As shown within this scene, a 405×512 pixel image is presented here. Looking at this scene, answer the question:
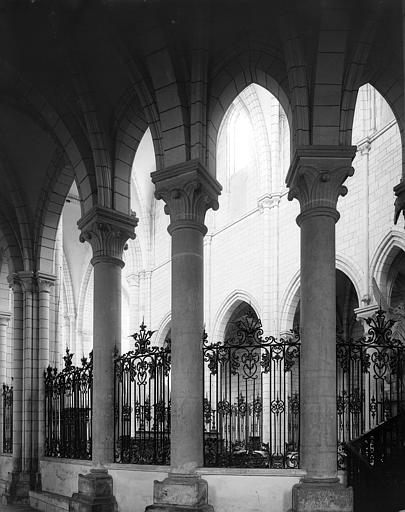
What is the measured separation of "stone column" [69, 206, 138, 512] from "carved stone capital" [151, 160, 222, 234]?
169 cm

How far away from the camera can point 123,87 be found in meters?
10.9

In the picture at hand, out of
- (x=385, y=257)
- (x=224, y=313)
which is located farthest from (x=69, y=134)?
(x=224, y=313)

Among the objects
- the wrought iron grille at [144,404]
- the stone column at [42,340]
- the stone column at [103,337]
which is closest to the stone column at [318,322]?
the wrought iron grille at [144,404]

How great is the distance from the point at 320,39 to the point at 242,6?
121 cm

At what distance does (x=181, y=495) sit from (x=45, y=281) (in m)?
6.80

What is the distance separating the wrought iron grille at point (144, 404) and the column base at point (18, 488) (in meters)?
3.57

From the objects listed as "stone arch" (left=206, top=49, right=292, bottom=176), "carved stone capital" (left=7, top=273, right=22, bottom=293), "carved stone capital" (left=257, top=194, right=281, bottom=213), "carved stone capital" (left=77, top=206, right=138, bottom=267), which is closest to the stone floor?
"carved stone capital" (left=7, top=273, right=22, bottom=293)

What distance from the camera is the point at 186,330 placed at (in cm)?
896

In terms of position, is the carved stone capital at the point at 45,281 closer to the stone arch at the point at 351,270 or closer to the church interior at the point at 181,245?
the church interior at the point at 181,245

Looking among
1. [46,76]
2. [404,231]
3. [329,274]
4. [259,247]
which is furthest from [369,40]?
[259,247]

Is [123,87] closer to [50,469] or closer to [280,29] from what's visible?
[280,29]

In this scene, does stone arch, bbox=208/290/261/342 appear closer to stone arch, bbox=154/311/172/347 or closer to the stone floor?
stone arch, bbox=154/311/172/347

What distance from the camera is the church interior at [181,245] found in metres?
8.52

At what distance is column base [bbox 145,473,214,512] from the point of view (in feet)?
27.6
